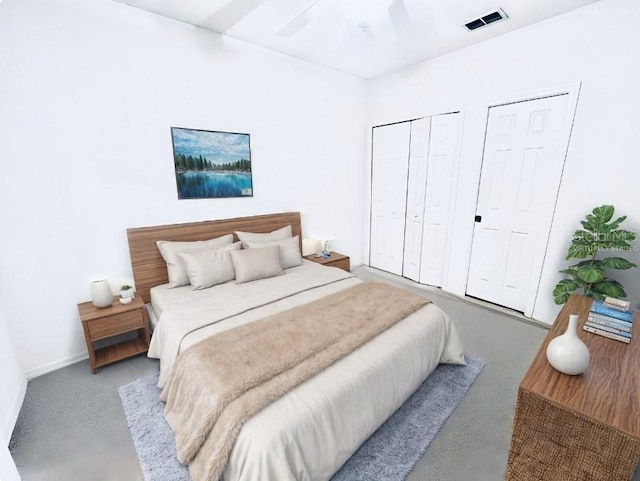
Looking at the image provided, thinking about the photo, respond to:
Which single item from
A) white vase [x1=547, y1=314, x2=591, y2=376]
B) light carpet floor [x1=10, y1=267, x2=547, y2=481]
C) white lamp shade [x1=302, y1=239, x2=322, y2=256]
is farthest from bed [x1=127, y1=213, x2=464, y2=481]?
white vase [x1=547, y1=314, x2=591, y2=376]

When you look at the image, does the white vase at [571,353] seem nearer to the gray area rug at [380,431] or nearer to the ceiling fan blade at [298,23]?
the gray area rug at [380,431]

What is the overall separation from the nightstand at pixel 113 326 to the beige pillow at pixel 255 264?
0.78m

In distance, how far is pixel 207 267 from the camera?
2383 mm

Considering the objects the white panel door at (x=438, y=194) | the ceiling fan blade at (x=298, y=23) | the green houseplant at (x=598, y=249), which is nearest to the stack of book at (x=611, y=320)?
the green houseplant at (x=598, y=249)

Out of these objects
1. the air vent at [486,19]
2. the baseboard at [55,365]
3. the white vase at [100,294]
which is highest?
the air vent at [486,19]

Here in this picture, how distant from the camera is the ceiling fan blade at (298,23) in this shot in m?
2.23

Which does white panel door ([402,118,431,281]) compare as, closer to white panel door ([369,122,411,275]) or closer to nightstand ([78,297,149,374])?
white panel door ([369,122,411,275])

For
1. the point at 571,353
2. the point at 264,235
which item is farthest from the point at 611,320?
the point at 264,235

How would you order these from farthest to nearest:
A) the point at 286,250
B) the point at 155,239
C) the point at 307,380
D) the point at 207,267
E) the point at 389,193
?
the point at 389,193 → the point at 286,250 → the point at 155,239 → the point at 207,267 → the point at 307,380

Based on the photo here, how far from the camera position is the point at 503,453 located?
60.5 inches

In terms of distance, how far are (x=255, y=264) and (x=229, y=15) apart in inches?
80.7

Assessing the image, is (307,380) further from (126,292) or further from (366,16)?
(366,16)

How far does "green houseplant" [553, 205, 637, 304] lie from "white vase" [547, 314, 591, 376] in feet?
4.76

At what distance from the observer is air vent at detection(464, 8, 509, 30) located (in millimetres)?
2316
